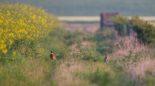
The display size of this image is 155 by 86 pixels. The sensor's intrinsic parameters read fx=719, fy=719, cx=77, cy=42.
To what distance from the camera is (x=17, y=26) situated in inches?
778

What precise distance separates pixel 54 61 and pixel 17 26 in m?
1.61

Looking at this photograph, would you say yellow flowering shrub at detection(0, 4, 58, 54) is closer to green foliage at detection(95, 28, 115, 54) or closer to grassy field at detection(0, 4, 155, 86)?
grassy field at detection(0, 4, 155, 86)

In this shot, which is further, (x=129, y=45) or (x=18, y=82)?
(x=129, y=45)

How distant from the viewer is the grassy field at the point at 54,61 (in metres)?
16.8

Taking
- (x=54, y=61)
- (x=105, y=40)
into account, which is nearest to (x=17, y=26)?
(x=54, y=61)

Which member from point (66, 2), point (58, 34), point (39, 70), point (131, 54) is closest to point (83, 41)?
point (58, 34)

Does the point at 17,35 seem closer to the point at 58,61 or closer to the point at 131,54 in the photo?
the point at 58,61

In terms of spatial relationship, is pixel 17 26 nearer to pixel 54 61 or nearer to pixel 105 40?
pixel 54 61

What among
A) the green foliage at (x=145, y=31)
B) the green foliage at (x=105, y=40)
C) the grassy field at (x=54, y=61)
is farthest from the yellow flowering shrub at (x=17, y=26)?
the green foliage at (x=145, y=31)

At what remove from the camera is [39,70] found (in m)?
17.4

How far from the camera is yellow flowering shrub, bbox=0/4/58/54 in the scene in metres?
18.8

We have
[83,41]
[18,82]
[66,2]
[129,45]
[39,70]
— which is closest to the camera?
[18,82]

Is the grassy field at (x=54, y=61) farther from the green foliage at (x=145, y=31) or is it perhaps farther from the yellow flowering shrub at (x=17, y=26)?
the green foliage at (x=145, y=31)

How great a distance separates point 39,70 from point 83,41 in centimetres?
1008
